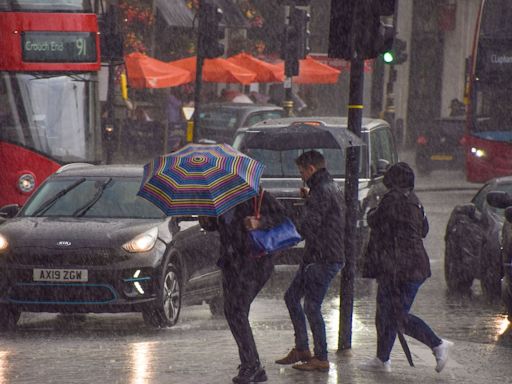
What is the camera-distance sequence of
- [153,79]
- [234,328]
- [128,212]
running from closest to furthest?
[234,328] → [128,212] → [153,79]

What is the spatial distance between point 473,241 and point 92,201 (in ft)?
14.6

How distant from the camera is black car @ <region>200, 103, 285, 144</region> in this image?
3064 cm

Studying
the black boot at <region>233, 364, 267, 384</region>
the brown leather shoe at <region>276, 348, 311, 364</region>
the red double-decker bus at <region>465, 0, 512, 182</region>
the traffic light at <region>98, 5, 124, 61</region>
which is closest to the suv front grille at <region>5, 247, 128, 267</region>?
the brown leather shoe at <region>276, 348, 311, 364</region>

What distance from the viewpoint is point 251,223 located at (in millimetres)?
9648

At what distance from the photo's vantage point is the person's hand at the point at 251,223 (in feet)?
31.6

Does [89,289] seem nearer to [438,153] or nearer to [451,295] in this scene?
[451,295]

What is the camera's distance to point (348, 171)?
1142cm

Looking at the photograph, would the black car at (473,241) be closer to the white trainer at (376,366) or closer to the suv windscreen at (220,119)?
the white trainer at (376,366)

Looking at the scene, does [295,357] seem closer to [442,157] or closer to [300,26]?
[300,26]

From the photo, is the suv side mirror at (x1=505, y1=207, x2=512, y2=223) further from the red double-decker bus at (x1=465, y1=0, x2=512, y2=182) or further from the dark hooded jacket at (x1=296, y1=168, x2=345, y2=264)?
the red double-decker bus at (x1=465, y1=0, x2=512, y2=182)

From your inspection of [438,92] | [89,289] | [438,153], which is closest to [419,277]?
[89,289]

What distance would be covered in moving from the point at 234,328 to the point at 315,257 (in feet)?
3.06

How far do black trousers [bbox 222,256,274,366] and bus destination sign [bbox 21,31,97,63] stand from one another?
35.6 ft

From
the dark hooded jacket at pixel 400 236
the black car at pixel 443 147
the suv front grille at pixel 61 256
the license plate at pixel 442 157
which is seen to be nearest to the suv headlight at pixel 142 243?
the suv front grille at pixel 61 256
